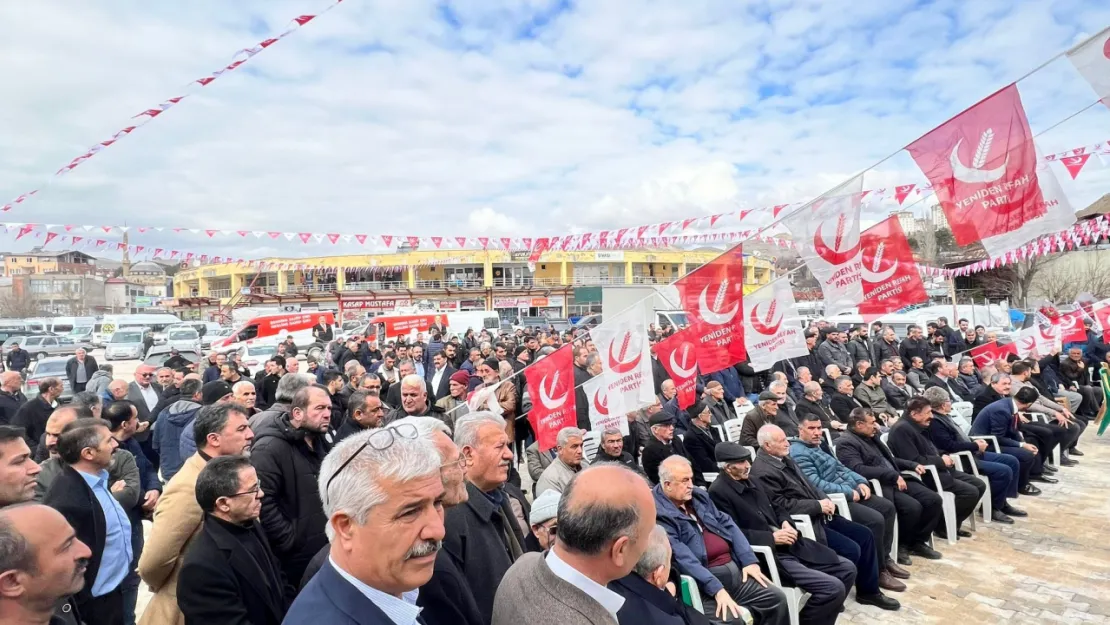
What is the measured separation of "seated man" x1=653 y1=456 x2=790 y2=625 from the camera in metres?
3.82

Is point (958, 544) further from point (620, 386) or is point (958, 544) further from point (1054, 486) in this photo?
point (620, 386)

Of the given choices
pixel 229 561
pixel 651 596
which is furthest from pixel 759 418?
pixel 229 561

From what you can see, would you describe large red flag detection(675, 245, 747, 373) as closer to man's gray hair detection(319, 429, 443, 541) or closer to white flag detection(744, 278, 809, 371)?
white flag detection(744, 278, 809, 371)

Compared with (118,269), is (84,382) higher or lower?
lower

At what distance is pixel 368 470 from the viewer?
5.11ft

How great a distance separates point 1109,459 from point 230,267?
5496cm

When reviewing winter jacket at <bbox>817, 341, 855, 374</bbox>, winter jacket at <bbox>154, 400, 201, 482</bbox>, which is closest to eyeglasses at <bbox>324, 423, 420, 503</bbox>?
winter jacket at <bbox>154, 400, 201, 482</bbox>

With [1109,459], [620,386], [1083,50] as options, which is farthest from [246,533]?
[1109,459]

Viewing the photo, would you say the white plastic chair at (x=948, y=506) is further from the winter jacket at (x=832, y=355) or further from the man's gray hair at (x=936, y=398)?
the winter jacket at (x=832, y=355)

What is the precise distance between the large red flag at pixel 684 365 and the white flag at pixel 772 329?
2.81 ft

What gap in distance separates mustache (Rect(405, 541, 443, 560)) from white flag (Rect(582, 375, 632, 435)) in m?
4.37

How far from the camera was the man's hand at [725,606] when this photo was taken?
3.67m

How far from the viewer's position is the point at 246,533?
2.63 metres

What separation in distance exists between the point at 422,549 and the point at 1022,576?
595cm
